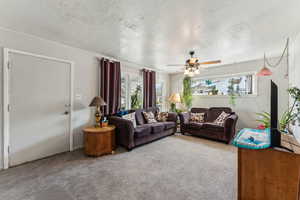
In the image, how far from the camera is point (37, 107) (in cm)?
252

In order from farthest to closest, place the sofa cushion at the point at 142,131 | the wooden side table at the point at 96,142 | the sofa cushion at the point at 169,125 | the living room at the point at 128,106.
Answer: the sofa cushion at the point at 169,125 → the sofa cushion at the point at 142,131 → the wooden side table at the point at 96,142 → the living room at the point at 128,106

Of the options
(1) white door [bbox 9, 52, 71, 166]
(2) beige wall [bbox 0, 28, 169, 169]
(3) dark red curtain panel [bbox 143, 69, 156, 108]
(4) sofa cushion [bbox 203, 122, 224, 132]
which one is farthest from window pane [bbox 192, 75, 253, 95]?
(1) white door [bbox 9, 52, 71, 166]

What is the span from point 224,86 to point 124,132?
374 centimetres

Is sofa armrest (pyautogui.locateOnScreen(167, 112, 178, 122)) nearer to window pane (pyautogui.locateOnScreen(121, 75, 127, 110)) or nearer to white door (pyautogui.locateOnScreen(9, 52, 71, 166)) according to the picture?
window pane (pyautogui.locateOnScreen(121, 75, 127, 110))

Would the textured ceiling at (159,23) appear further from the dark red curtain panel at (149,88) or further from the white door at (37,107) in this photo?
the dark red curtain panel at (149,88)

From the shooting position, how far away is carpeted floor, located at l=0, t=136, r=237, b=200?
1625mm

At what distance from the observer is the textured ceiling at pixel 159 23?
161cm

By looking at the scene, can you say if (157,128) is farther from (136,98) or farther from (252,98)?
(252,98)

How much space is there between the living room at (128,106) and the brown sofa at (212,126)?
3cm

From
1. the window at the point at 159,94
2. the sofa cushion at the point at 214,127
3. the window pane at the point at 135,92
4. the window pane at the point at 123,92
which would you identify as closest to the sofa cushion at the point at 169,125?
→ the sofa cushion at the point at 214,127

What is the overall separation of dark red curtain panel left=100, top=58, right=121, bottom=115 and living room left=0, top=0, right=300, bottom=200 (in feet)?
0.09

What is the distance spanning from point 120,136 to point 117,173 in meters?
1.11

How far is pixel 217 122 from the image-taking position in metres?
3.86

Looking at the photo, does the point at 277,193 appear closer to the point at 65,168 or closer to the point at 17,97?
the point at 65,168
